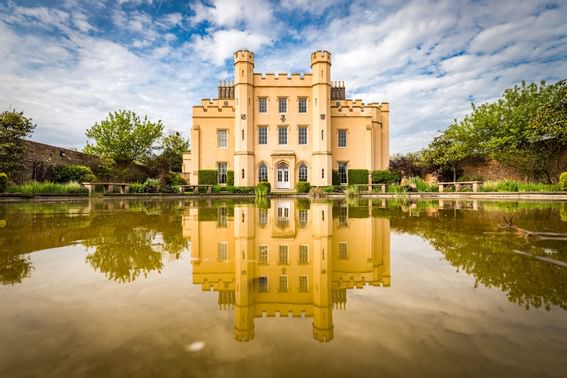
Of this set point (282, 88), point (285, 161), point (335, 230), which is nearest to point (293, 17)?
point (282, 88)

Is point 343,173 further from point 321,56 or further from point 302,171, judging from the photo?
point 321,56

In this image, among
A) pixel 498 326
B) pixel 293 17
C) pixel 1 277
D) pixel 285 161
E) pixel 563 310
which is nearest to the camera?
pixel 498 326

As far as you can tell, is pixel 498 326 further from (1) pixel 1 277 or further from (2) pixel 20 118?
(2) pixel 20 118

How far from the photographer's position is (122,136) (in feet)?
91.1

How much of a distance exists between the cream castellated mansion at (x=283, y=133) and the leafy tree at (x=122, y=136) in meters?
5.06

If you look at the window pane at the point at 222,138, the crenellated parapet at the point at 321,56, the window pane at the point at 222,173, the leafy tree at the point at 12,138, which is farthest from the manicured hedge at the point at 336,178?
the leafy tree at the point at 12,138

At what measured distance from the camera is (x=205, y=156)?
28.4 meters

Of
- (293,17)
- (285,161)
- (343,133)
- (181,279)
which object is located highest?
(293,17)

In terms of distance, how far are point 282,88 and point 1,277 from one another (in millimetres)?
27379

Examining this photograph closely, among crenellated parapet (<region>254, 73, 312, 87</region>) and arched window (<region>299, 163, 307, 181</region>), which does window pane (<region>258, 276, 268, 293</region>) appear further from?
crenellated parapet (<region>254, 73, 312, 87</region>)

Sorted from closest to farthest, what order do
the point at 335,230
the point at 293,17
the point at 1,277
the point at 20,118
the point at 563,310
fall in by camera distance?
1. the point at 563,310
2. the point at 1,277
3. the point at 335,230
4. the point at 20,118
5. the point at 293,17

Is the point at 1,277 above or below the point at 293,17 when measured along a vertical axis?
below

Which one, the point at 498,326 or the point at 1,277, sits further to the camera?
the point at 1,277

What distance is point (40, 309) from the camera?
1.69m
